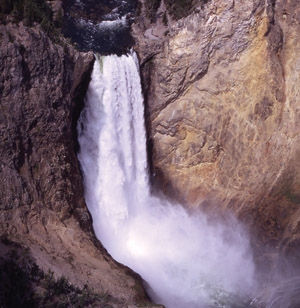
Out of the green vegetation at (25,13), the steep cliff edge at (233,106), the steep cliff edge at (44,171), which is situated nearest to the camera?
the steep cliff edge at (44,171)

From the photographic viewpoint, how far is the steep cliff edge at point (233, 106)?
50.5 ft

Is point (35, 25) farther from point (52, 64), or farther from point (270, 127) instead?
point (270, 127)

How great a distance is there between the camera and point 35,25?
1308 centimetres

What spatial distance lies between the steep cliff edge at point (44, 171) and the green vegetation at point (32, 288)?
357 millimetres

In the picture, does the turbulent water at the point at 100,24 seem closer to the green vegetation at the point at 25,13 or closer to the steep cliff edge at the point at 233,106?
the steep cliff edge at the point at 233,106

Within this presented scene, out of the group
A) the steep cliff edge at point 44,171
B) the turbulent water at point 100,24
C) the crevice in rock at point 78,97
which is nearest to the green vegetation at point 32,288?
the steep cliff edge at point 44,171

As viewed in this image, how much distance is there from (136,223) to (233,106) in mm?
7300

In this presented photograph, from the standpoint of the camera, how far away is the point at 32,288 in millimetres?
9133

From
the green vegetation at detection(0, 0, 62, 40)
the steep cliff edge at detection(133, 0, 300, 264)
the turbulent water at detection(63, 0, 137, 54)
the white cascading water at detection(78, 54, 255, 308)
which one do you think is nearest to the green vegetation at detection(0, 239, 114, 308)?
the white cascading water at detection(78, 54, 255, 308)

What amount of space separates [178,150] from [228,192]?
129 inches

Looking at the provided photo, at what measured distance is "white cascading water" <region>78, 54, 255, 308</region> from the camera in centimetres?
1409

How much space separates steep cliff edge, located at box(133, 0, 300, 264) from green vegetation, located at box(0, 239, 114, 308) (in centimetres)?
887

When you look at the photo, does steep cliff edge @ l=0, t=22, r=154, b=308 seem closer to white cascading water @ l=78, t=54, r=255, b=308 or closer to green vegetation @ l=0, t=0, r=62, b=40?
green vegetation @ l=0, t=0, r=62, b=40

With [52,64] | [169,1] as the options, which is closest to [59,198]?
[52,64]
